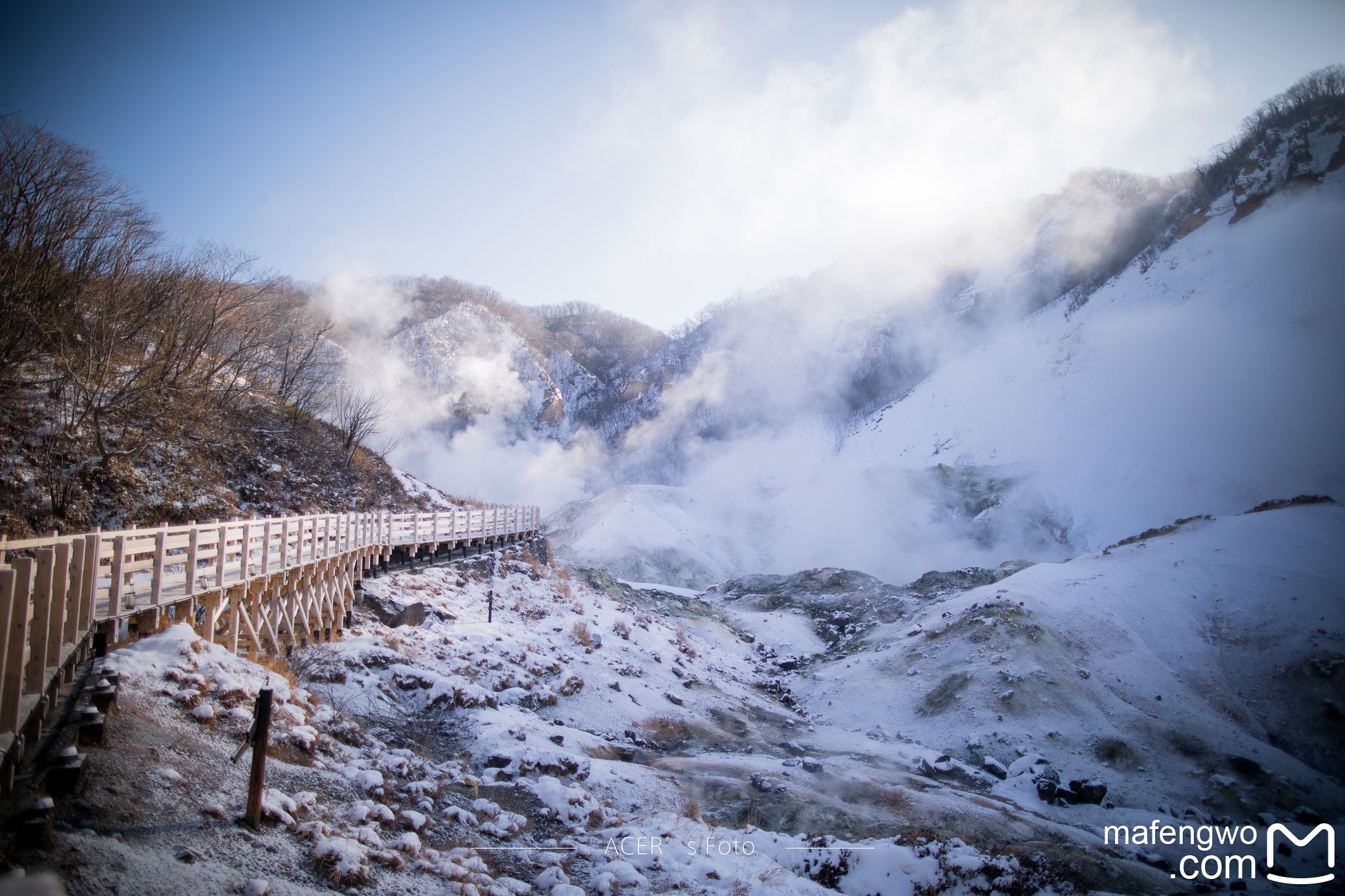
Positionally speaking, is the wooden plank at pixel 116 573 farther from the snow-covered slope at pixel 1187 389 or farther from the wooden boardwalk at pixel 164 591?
the snow-covered slope at pixel 1187 389

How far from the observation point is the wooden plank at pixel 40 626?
15.9 feet

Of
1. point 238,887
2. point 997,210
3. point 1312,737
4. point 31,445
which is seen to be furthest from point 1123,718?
point 997,210

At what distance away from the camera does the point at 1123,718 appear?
1653 centimetres

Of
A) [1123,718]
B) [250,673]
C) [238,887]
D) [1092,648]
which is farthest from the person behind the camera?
[1092,648]

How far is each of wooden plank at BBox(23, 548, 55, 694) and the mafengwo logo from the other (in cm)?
1639

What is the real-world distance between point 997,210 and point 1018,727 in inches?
3313

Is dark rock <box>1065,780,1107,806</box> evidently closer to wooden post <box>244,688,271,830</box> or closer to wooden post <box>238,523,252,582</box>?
→ wooden post <box>244,688,271,830</box>

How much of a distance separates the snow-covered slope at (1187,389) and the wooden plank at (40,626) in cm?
4330

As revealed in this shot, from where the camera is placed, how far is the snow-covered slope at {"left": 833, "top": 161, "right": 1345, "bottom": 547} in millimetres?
33562

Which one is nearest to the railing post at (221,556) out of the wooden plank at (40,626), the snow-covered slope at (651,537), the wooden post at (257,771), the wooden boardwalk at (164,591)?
the wooden boardwalk at (164,591)

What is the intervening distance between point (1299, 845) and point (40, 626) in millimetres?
19630

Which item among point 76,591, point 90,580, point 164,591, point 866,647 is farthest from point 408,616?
point 866,647

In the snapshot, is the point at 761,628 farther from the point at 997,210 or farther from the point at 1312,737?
the point at 997,210

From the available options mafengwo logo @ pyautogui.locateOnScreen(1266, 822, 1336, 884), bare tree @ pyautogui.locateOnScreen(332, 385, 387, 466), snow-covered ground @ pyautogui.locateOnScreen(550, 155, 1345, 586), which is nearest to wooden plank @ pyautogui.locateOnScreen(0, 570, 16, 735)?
mafengwo logo @ pyautogui.locateOnScreen(1266, 822, 1336, 884)
